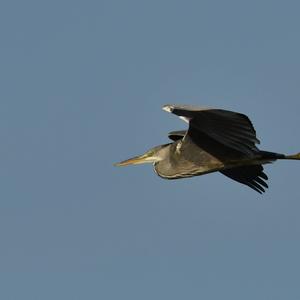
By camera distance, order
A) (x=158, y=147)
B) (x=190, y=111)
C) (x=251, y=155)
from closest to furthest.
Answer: (x=190, y=111)
(x=251, y=155)
(x=158, y=147)

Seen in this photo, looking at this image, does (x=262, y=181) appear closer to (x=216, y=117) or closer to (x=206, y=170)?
(x=206, y=170)

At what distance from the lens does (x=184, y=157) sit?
54.2 feet

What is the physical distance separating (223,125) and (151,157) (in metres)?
2.57

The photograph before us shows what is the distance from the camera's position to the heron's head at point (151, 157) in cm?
1706

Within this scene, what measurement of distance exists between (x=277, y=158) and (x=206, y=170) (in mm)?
1039

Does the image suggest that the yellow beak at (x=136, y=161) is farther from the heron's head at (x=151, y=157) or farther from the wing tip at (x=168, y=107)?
the wing tip at (x=168, y=107)

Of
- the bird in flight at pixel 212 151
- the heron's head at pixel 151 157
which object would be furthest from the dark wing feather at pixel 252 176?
the heron's head at pixel 151 157

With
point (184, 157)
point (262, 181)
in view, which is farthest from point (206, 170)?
point (262, 181)

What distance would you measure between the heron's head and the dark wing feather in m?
1.13

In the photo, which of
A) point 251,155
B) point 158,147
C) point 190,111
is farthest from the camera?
point 158,147

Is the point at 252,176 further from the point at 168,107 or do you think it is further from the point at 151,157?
the point at 168,107

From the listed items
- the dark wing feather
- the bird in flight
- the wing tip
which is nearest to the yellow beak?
the bird in flight

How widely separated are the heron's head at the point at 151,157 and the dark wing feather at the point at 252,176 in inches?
44.6

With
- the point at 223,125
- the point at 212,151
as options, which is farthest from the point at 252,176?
the point at 223,125
